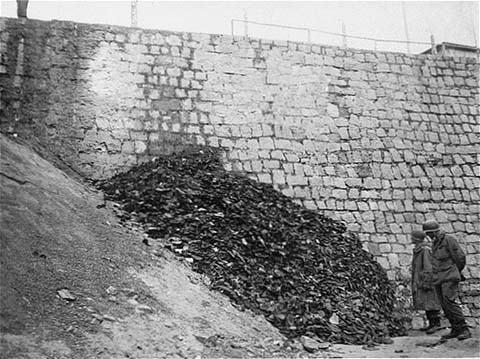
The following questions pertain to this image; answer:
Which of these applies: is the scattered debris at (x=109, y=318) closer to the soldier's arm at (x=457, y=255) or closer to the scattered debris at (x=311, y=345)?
the scattered debris at (x=311, y=345)

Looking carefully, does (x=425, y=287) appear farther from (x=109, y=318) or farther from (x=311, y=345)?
(x=109, y=318)

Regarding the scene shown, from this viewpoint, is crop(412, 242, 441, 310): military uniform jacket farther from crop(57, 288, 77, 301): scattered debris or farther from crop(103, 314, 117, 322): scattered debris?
crop(57, 288, 77, 301): scattered debris

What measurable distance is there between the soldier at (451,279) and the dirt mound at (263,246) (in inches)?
34.6

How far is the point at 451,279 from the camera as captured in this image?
6004 millimetres

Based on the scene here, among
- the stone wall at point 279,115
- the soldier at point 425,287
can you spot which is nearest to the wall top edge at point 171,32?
the stone wall at point 279,115

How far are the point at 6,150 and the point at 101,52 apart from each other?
3.24m

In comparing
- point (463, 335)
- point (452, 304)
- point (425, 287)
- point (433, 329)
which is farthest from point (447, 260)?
point (433, 329)

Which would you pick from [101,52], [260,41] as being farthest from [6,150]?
[260,41]

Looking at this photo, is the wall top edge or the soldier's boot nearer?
the soldier's boot

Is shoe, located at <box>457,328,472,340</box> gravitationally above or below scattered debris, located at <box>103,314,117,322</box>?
below

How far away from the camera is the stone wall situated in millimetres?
9094

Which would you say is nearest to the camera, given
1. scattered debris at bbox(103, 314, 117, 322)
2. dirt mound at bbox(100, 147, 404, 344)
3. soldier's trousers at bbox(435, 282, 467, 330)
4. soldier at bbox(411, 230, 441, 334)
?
scattered debris at bbox(103, 314, 117, 322)

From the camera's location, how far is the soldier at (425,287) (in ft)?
23.5

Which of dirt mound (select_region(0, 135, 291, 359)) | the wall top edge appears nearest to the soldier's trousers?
dirt mound (select_region(0, 135, 291, 359))
